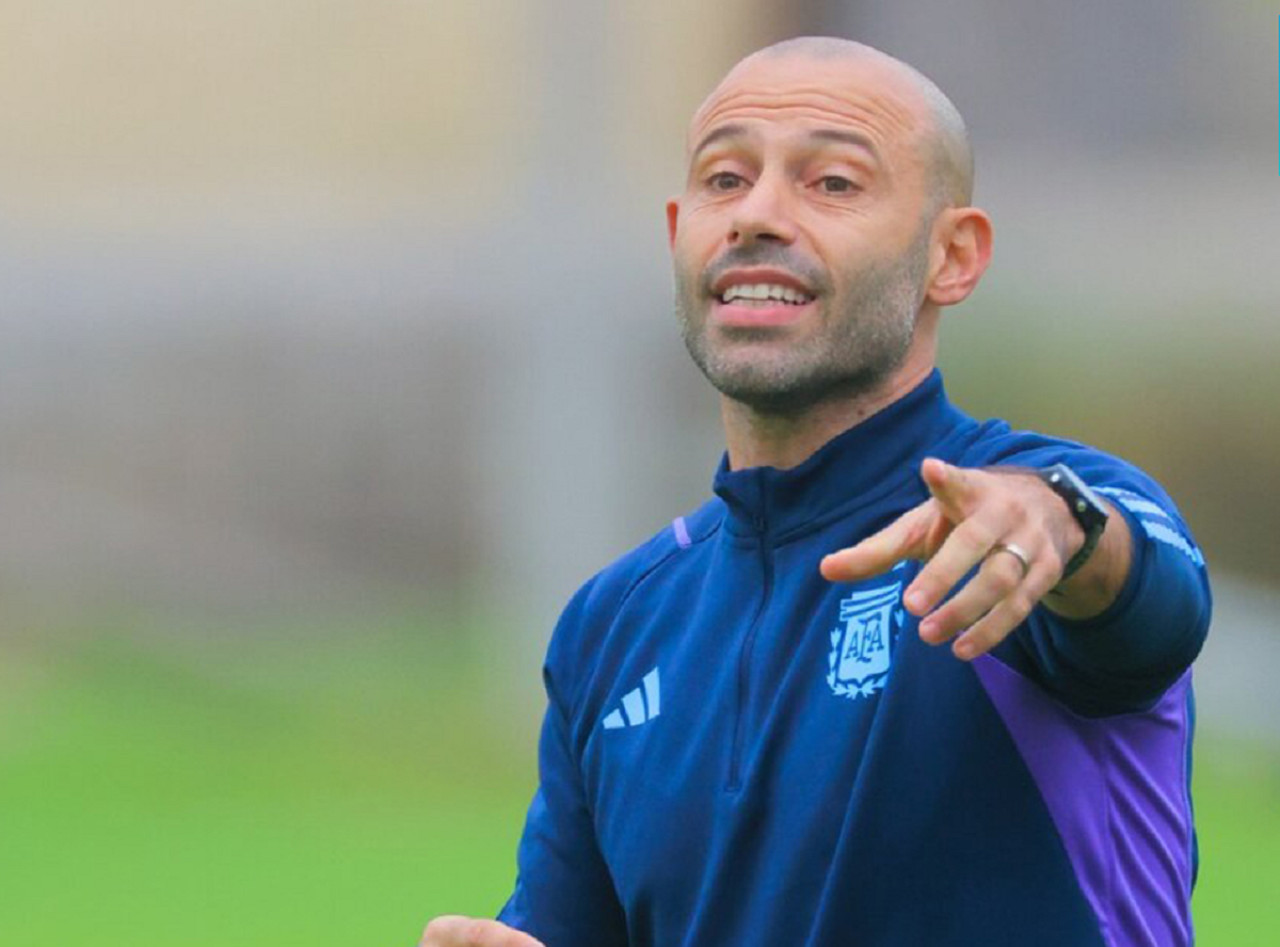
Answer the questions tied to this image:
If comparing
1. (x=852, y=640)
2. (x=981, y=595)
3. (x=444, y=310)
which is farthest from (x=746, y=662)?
(x=444, y=310)

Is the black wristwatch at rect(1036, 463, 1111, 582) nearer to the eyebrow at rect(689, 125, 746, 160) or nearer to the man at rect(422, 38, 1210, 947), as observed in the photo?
the man at rect(422, 38, 1210, 947)

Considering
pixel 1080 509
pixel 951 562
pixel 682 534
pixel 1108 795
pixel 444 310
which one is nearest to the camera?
pixel 951 562

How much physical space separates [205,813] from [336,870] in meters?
0.86

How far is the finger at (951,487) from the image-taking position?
1637 millimetres

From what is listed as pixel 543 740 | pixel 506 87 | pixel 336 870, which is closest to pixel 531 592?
pixel 506 87

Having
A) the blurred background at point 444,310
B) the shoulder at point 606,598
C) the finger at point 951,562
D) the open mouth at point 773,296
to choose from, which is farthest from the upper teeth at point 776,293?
the blurred background at point 444,310

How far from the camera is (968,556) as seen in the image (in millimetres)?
1605

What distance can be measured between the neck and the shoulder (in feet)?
0.42

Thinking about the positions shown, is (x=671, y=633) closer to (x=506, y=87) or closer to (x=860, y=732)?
(x=860, y=732)

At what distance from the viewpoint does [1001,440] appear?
2.09 m

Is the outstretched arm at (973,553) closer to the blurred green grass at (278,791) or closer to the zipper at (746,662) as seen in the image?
the zipper at (746,662)

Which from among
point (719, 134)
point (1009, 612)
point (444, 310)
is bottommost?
point (1009, 612)

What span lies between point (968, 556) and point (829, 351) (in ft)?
1.91

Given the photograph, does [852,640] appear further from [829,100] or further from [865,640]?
[829,100]
